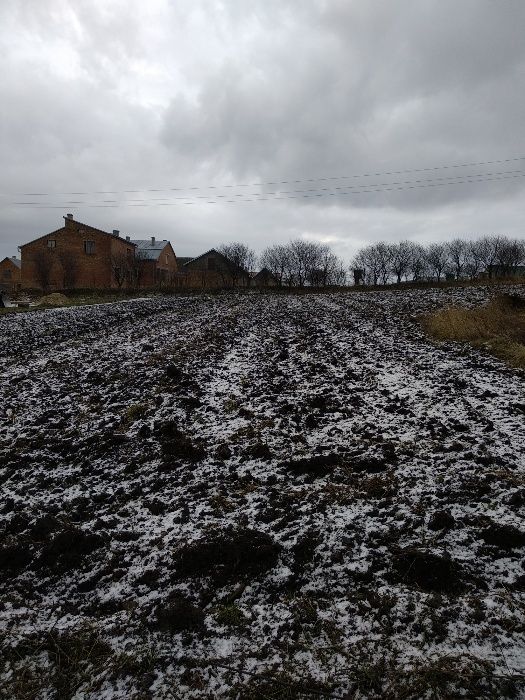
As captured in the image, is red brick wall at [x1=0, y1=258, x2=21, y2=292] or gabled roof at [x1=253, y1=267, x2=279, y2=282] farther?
red brick wall at [x1=0, y1=258, x2=21, y2=292]

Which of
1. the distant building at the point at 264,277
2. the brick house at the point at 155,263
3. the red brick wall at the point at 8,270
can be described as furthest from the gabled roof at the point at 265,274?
the red brick wall at the point at 8,270

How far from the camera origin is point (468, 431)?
480cm

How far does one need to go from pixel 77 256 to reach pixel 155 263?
10474 millimetres

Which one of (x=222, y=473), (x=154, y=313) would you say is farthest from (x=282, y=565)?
(x=154, y=313)

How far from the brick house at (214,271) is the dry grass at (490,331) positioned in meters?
45.4

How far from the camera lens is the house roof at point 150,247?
5748 centimetres

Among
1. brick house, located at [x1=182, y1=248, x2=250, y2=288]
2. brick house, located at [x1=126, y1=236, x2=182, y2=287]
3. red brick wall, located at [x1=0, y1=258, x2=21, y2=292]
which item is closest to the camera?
brick house, located at [x1=126, y1=236, x2=182, y2=287]

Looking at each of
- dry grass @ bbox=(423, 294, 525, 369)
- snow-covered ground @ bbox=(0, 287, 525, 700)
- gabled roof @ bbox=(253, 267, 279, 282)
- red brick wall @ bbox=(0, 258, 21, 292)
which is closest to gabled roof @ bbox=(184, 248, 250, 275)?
gabled roof @ bbox=(253, 267, 279, 282)

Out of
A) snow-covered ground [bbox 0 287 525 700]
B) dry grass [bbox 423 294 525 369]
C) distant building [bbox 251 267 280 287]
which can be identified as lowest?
snow-covered ground [bbox 0 287 525 700]

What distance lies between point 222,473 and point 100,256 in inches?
2042

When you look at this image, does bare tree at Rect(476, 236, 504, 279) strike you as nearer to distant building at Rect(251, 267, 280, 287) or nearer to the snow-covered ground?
distant building at Rect(251, 267, 280, 287)

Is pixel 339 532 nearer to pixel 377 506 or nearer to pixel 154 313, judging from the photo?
pixel 377 506

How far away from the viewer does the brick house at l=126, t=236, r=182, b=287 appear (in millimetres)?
55125

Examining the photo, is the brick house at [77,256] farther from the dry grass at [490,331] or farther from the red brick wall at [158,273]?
the dry grass at [490,331]
